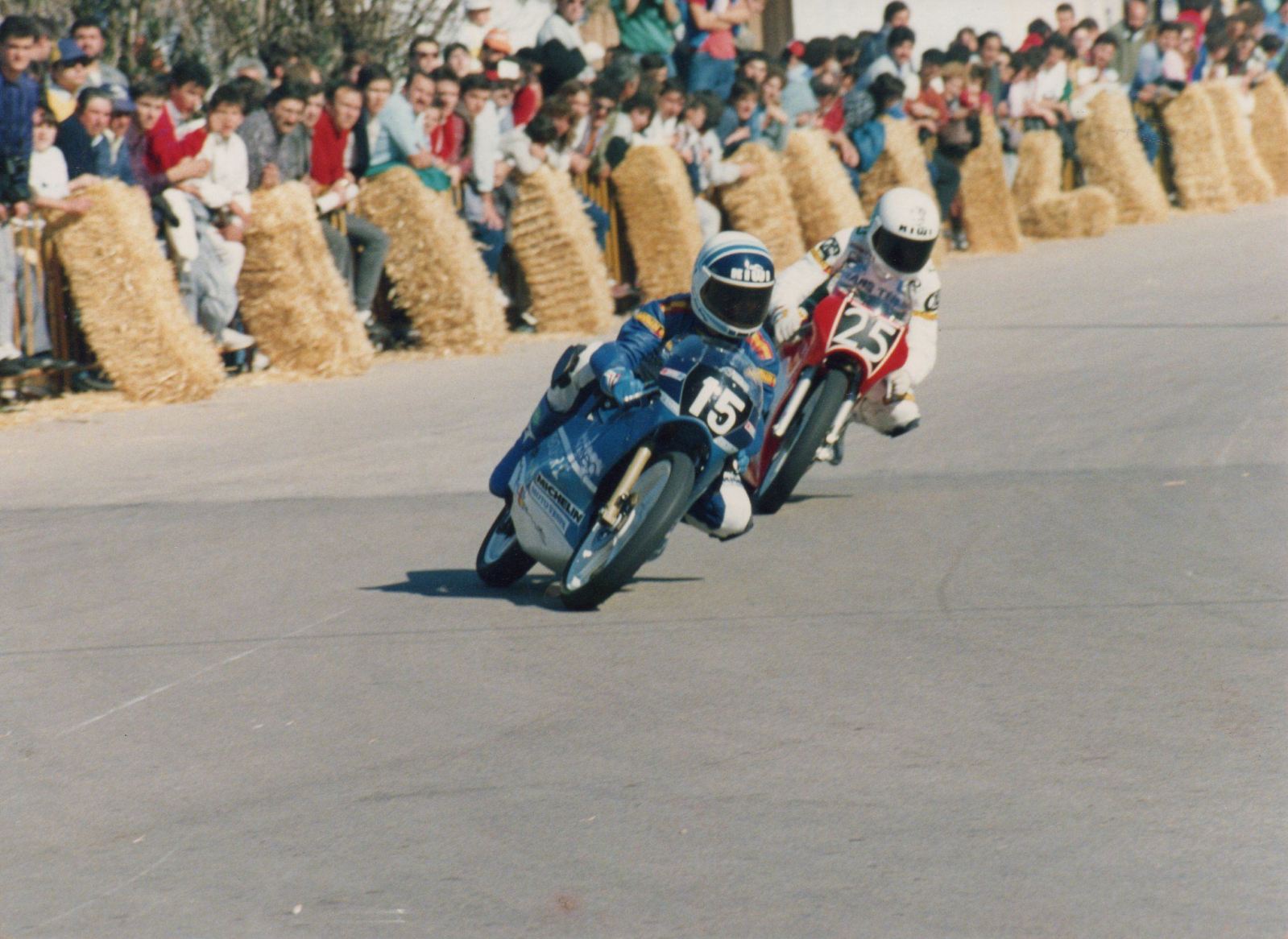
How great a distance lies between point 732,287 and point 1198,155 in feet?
65.1

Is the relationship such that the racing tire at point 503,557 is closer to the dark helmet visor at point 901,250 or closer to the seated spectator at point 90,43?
the dark helmet visor at point 901,250

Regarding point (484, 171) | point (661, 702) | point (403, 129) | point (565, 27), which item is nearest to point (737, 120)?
point (565, 27)

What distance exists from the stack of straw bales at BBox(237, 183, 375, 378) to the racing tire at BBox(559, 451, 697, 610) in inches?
271

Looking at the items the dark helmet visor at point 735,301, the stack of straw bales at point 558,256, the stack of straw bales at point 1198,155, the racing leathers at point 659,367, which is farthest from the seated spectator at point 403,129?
the stack of straw bales at point 1198,155

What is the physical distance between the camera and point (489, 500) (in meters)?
9.41

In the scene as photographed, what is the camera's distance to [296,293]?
13.4 metres

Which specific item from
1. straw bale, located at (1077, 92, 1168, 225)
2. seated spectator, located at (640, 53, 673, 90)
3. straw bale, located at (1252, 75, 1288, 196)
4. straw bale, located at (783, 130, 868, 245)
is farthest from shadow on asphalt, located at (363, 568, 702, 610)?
straw bale, located at (1252, 75, 1288, 196)

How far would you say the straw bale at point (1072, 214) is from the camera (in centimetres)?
2267

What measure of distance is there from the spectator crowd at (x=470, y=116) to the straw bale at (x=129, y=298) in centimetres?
20

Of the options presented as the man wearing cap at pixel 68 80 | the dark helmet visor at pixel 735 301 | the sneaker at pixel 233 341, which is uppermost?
the dark helmet visor at pixel 735 301

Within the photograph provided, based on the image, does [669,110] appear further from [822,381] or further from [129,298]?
[822,381]

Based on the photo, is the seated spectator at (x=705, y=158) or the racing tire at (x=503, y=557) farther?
the seated spectator at (x=705, y=158)

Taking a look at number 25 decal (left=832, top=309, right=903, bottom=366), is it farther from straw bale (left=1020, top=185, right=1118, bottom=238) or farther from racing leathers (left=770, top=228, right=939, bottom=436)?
straw bale (left=1020, top=185, right=1118, bottom=238)

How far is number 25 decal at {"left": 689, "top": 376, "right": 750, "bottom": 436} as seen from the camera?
6.91 metres
